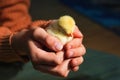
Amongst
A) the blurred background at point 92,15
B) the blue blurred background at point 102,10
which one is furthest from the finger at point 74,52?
the blue blurred background at point 102,10

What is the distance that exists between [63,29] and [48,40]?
0.04m

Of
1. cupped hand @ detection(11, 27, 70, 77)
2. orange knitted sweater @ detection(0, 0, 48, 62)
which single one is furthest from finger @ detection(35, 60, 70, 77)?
orange knitted sweater @ detection(0, 0, 48, 62)

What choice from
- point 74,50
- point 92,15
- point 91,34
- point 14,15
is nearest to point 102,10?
point 92,15

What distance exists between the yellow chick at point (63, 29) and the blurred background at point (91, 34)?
0.68ft

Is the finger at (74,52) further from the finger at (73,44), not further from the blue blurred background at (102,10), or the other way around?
the blue blurred background at (102,10)

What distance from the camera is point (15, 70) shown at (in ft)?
2.46

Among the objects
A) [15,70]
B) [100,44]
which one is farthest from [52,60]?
[100,44]

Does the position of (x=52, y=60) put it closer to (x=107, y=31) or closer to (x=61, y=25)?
(x=61, y=25)

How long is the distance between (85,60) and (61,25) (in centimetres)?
30

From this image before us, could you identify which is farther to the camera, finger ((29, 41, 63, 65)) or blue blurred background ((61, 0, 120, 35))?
blue blurred background ((61, 0, 120, 35))

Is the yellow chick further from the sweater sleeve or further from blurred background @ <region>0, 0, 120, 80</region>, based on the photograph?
the sweater sleeve

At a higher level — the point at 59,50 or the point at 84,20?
the point at 59,50

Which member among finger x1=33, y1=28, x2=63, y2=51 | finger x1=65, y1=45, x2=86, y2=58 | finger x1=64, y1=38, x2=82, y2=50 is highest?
finger x1=33, y1=28, x2=63, y2=51

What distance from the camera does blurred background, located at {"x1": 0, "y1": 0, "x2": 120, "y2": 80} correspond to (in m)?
0.74
